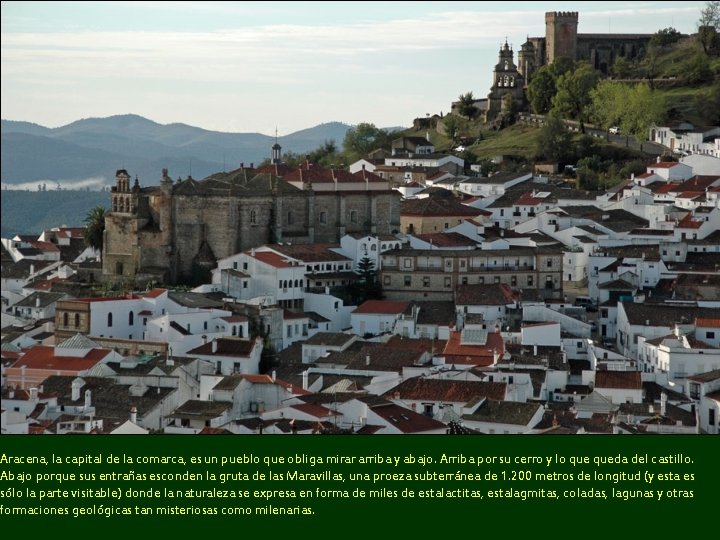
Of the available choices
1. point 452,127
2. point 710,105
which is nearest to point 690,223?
point 710,105

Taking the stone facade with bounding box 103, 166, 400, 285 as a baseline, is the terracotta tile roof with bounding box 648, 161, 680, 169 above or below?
above

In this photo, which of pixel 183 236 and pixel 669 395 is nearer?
pixel 669 395

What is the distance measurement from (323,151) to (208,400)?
39.3 meters

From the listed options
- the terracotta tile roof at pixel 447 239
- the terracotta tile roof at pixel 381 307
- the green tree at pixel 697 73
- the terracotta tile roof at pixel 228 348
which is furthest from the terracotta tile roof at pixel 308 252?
the green tree at pixel 697 73

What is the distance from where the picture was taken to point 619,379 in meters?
32.0

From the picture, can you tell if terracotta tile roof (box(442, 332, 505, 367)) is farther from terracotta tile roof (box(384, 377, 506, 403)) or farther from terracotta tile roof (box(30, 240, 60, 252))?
terracotta tile roof (box(30, 240, 60, 252))

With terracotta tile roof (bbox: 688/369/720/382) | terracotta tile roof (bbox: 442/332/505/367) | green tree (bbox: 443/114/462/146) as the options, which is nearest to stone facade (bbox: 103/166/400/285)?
terracotta tile roof (bbox: 442/332/505/367)

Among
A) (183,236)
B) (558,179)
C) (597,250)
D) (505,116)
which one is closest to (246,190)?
(183,236)

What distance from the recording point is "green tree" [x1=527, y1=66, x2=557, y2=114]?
68938 millimetres

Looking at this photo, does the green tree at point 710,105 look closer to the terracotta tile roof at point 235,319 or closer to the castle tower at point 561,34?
the castle tower at point 561,34

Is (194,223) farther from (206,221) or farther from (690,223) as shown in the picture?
(690,223)

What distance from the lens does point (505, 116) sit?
229 ft

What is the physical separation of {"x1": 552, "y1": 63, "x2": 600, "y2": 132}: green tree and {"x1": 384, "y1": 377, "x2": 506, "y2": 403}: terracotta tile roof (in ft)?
123

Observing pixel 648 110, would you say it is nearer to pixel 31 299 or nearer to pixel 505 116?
pixel 505 116
